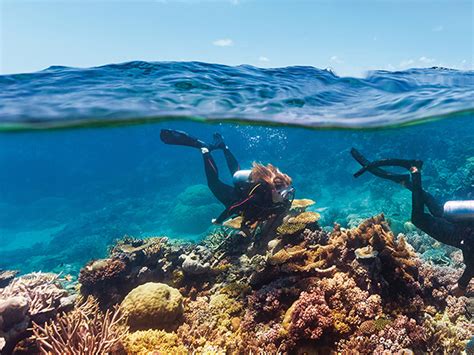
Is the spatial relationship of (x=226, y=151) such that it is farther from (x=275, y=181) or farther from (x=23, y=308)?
(x=23, y=308)

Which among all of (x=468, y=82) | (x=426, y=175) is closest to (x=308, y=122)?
(x=468, y=82)

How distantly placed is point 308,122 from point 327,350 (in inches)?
458

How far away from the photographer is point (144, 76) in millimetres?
10148

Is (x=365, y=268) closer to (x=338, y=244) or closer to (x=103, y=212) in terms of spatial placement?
(x=338, y=244)

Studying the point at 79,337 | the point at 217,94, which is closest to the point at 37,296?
the point at 79,337

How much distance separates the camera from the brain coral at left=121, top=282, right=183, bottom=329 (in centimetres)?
A: 580

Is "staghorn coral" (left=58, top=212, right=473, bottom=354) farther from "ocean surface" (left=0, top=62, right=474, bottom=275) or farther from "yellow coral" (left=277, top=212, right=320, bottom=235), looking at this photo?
"ocean surface" (left=0, top=62, right=474, bottom=275)

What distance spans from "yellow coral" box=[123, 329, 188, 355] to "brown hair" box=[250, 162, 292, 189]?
14.3 ft

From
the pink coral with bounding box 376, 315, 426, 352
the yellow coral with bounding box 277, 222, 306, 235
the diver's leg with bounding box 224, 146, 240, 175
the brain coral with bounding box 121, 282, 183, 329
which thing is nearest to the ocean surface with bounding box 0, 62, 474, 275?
the diver's leg with bounding box 224, 146, 240, 175

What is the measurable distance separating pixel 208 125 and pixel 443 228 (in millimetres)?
15451

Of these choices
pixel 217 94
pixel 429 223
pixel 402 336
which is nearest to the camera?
pixel 402 336

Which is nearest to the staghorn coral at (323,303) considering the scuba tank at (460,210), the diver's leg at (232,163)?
the scuba tank at (460,210)

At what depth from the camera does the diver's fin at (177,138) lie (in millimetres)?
12320

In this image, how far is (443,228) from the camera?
7.68 m
